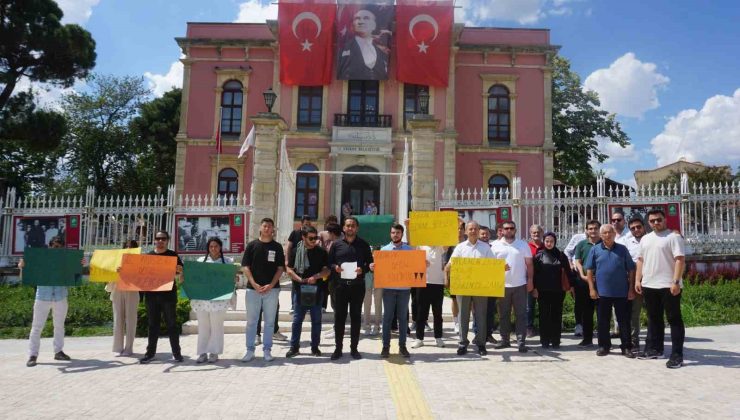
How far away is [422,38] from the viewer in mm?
21953

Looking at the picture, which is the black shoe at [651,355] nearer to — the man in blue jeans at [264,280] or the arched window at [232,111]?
the man in blue jeans at [264,280]

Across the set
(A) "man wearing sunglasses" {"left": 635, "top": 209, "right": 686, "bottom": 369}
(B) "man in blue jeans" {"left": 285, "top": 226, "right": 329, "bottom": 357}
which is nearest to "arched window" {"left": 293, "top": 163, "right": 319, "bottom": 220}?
(B) "man in blue jeans" {"left": 285, "top": 226, "right": 329, "bottom": 357}

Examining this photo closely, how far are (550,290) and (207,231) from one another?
889cm

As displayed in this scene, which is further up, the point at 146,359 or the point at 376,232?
the point at 376,232

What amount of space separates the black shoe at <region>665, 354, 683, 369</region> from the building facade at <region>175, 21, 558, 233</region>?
16064mm

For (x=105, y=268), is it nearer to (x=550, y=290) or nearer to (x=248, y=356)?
(x=248, y=356)

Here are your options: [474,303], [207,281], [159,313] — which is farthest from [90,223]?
[474,303]

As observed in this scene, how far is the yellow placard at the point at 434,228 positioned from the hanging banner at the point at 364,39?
51.7ft

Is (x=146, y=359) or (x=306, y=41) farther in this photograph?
(x=306, y=41)

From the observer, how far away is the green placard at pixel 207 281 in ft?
20.4

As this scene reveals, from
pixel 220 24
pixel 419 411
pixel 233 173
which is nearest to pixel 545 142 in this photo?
pixel 233 173

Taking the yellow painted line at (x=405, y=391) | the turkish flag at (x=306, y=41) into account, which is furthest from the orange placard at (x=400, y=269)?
the turkish flag at (x=306, y=41)

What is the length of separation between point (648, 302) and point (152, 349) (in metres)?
6.25

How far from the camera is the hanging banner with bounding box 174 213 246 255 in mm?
12562
